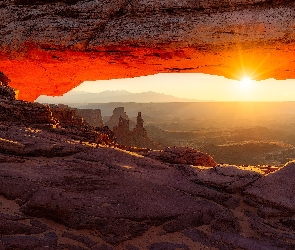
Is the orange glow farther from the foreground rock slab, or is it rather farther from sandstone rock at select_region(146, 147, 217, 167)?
the foreground rock slab

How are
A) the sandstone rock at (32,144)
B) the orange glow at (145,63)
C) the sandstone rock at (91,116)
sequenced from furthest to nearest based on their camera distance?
the sandstone rock at (91,116) → the orange glow at (145,63) → the sandstone rock at (32,144)

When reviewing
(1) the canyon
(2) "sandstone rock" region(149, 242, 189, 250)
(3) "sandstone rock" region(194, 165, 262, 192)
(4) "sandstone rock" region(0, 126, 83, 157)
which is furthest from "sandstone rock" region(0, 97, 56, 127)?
(2) "sandstone rock" region(149, 242, 189, 250)

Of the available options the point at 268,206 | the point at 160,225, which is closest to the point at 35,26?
the point at 160,225

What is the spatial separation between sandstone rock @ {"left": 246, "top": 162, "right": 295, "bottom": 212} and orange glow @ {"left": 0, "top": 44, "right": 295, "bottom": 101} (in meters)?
4.96

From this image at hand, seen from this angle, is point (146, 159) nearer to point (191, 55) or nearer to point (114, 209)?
point (114, 209)

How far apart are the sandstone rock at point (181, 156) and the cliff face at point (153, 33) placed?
395 centimetres

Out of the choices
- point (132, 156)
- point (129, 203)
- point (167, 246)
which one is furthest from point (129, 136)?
point (167, 246)

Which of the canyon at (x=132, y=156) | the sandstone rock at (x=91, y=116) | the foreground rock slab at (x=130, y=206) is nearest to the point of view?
the foreground rock slab at (x=130, y=206)

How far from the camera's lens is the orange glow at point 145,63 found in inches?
415

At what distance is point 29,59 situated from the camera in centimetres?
1192

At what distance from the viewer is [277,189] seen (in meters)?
6.82

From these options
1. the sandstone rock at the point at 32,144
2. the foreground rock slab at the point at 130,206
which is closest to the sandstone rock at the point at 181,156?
the foreground rock slab at the point at 130,206

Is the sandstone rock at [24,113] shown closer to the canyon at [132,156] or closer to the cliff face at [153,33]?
the canyon at [132,156]

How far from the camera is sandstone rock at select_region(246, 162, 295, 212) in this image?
21.2 ft
